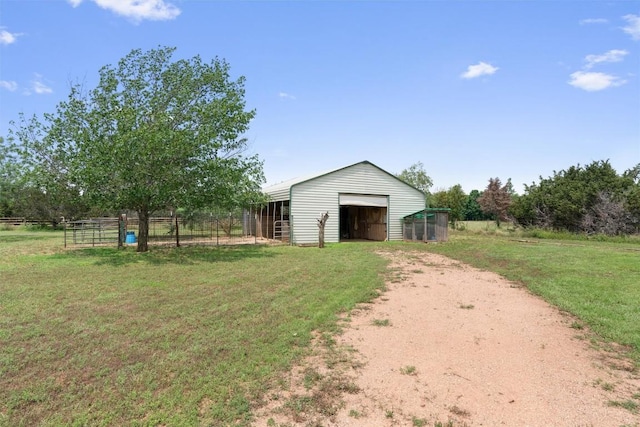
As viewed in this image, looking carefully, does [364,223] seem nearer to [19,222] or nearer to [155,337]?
[155,337]

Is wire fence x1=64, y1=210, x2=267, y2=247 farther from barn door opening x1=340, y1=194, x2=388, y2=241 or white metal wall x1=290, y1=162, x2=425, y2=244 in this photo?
barn door opening x1=340, y1=194, x2=388, y2=241

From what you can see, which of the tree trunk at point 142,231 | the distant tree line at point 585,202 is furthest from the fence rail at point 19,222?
the distant tree line at point 585,202

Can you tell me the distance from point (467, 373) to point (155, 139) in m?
10.8

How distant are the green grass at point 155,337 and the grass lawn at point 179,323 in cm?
2

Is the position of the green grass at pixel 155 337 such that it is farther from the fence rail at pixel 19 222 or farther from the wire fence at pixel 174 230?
the fence rail at pixel 19 222

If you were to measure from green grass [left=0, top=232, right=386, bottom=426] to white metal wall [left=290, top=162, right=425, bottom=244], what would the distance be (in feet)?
28.6

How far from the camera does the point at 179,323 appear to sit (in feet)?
18.1

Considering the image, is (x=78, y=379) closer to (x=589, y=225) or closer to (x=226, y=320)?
(x=226, y=320)

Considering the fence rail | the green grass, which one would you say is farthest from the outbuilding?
the fence rail

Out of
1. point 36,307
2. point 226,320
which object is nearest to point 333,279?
point 226,320

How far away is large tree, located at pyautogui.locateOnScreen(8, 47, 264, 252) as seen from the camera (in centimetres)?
1204

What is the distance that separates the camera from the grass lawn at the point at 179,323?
11.2 ft

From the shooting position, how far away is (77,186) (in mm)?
13102

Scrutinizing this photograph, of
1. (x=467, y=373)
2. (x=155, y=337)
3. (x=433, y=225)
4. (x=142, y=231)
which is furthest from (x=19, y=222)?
(x=467, y=373)
